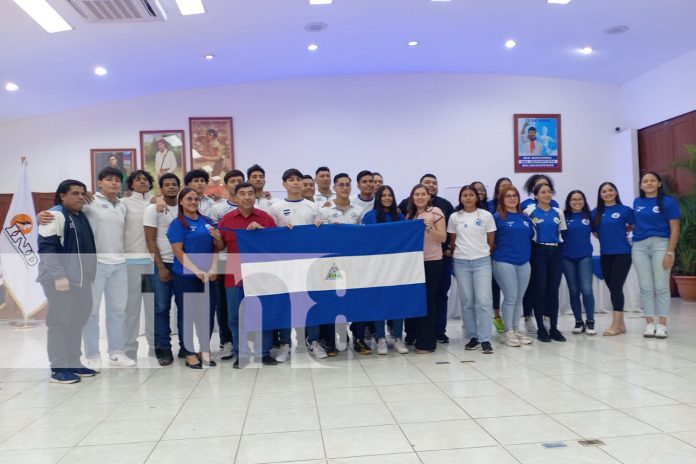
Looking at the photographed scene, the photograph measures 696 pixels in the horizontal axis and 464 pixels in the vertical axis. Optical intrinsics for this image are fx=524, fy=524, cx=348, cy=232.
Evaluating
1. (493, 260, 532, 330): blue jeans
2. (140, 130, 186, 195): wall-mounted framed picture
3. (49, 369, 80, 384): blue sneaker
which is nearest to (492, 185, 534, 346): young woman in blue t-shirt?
(493, 260, 532, 330): blue jeans

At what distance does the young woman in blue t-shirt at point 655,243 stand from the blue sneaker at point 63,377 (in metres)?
4.55

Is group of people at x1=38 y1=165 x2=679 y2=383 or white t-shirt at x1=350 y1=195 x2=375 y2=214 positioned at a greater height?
white t-shirt at x1=350 y1=195 x2=375 y2=214

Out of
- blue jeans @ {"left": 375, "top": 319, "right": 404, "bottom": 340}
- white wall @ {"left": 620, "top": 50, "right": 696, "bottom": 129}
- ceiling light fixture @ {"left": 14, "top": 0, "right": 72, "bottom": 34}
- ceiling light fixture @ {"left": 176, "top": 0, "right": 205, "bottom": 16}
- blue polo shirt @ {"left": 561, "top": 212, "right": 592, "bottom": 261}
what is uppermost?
ceiling light fixture @ {"left": 176, "top": 0, "right": 205, "bottom": 16}

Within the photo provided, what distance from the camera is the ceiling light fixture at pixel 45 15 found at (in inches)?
203

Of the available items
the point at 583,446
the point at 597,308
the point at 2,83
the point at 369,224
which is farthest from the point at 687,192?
the point at 2,83

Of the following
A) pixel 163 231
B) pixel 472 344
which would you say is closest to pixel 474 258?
pixel 472 344

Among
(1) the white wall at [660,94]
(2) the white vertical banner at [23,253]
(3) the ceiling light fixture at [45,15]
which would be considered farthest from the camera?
(1) the white wall at [660,94]

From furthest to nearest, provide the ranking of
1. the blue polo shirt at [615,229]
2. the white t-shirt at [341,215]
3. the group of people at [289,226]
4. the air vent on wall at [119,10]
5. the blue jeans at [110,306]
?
the air vent on wall at [119,10], the blue polo shirt at [615,229], the white t-shirt at [341,215], the blue jeans at [110,306], the group of people at [289,226]

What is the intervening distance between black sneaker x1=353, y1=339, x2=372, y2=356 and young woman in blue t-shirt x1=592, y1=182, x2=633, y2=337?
217 centimetres

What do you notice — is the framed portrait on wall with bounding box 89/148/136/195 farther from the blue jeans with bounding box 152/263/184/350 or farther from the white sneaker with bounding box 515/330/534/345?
the white sneaker with bounding box 515/330/534/345

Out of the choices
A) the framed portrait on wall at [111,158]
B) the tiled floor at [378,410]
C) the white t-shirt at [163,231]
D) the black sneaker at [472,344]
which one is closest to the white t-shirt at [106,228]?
the white t-shirt at [163,231]

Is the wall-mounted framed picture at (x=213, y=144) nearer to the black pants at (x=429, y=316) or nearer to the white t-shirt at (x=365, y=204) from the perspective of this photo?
the white t-shirt at (x=365, y=204)

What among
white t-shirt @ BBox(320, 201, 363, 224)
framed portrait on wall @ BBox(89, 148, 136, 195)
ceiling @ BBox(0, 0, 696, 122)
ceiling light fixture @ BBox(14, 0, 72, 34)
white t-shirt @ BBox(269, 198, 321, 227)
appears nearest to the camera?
white t-shirt @ BBox(269, 198, 321, 227)

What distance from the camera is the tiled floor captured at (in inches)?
87.9
